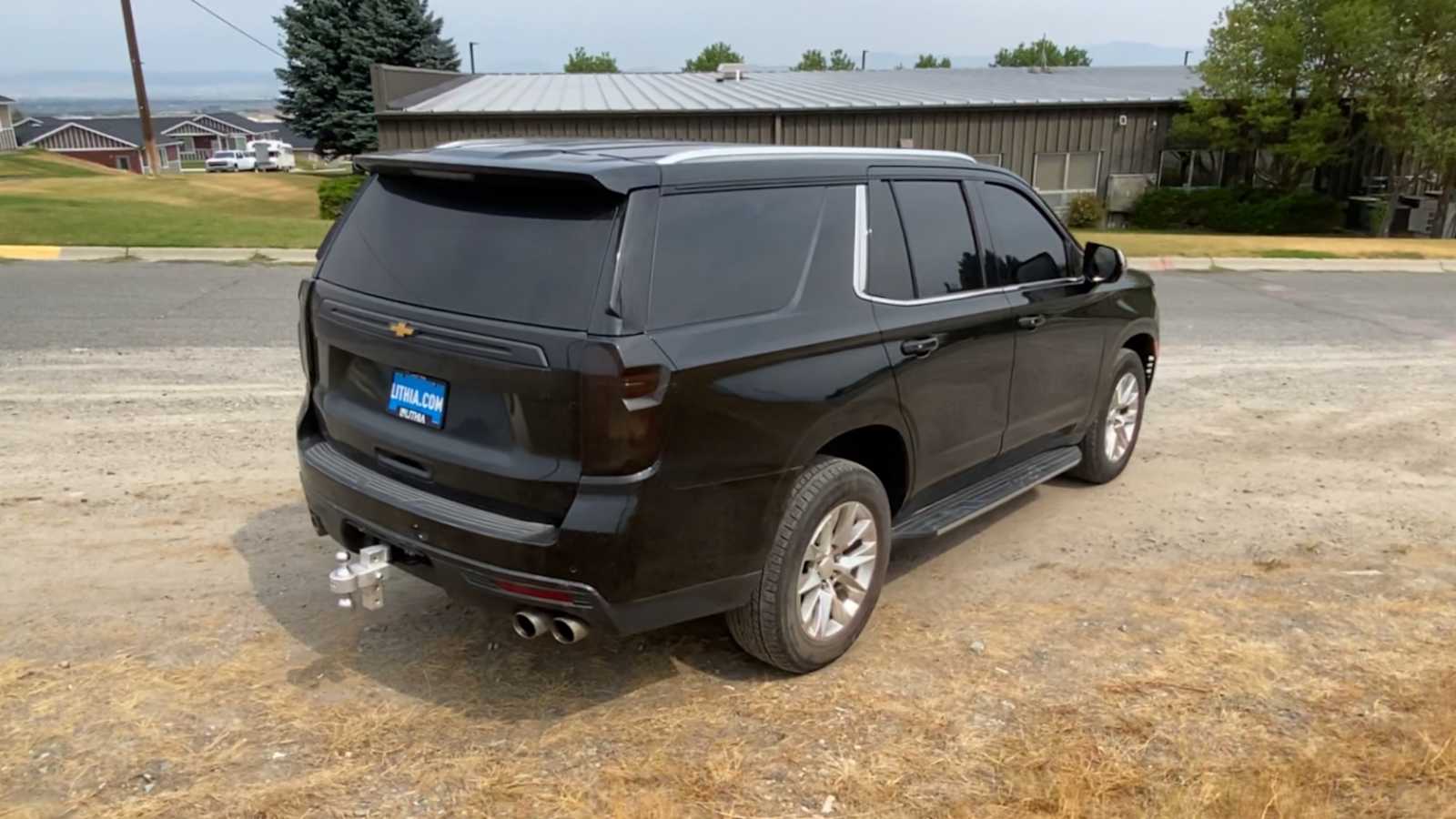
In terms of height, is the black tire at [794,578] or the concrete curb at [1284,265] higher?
the black tire at [794,578]

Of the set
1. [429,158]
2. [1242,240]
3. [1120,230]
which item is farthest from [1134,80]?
[429,158]

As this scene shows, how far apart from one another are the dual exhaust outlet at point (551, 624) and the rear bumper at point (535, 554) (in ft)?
0.11

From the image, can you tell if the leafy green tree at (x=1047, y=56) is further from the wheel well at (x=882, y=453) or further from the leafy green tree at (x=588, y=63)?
the wheel well at (x=882, y=453)

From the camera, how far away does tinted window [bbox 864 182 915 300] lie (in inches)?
159

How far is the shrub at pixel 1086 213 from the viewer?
2888 cm

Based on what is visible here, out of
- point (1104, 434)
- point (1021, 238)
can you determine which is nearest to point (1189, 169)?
point (1104, 434)

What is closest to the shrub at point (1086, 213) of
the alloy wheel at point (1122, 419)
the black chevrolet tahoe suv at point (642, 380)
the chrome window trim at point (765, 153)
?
the alloy wheel at point (1122, 419)

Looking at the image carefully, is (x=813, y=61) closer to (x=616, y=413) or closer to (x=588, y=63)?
(x=588, y=63)

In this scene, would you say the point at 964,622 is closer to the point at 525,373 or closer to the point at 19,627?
the point at 525,373

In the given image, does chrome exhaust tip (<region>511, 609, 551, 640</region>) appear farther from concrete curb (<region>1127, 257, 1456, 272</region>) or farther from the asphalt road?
concrete curb (<region>1127, 257, 1456, 272</region>)

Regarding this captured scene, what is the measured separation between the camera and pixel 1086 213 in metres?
29.0

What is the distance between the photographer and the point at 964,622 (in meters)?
4.34

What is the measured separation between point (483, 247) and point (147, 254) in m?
13.4

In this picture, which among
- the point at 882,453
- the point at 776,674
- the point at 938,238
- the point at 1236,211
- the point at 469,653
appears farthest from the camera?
the point at 1236,211
